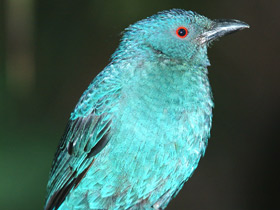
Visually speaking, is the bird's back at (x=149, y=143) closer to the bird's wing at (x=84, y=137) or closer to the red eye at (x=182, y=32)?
the bird's wing at (x=84, y=137)

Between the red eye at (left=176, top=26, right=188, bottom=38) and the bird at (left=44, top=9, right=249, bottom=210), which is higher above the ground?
the red eye at (left=176, top=26, right=188, bottom=38)

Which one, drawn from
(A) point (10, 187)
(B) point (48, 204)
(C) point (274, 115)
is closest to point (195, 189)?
(C) point (274, 115)

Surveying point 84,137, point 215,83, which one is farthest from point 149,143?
point 215,83

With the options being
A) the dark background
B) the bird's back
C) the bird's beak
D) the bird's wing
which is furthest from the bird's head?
the dark background

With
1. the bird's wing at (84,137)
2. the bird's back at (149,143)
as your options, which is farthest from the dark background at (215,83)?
the bird's back at (149,143)

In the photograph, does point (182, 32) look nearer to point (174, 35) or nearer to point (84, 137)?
point (174, 35)

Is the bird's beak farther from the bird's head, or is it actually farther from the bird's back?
the bird's back
